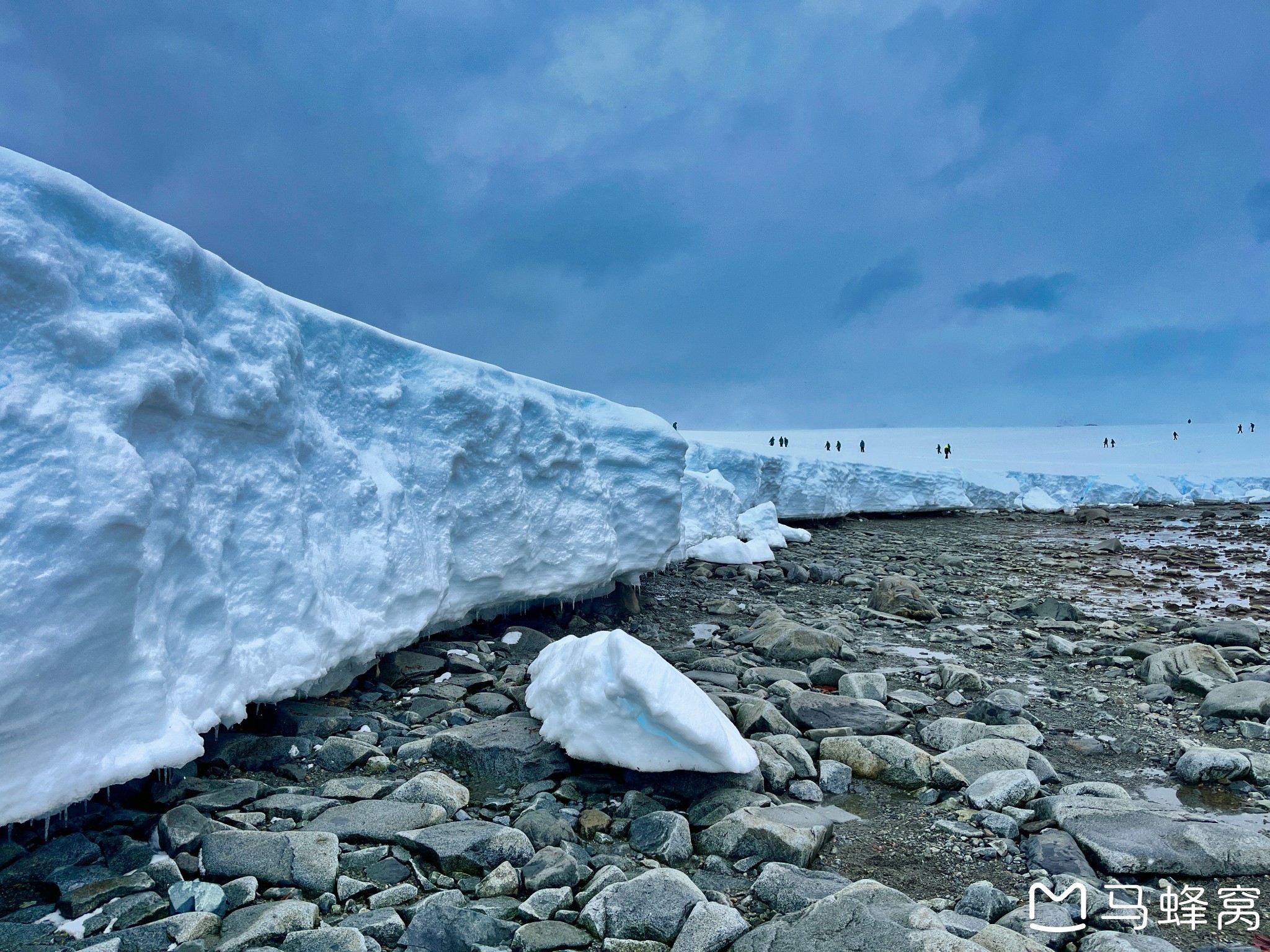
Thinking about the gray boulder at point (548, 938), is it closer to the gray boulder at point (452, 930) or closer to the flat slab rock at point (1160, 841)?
the gray boulder at point (452, 930)

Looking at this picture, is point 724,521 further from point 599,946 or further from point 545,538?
point 599,946

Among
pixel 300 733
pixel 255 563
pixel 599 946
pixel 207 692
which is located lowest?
pixel 599 946

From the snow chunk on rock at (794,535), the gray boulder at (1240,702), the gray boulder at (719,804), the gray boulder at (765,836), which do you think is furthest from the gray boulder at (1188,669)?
the snow chunk on rock at (794,535)

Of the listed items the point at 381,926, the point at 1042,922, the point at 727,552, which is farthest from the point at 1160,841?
the point at 727,552

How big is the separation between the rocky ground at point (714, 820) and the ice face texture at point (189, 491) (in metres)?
0.34

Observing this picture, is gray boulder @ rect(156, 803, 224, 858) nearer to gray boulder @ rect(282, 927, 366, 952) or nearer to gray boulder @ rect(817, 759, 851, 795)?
gray boulder @ rect(282, 927, 366, 952)

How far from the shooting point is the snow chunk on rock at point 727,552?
36.9 ft

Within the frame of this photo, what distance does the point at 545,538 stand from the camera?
20.7 feet

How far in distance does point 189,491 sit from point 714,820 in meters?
2.56

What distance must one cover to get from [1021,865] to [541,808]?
1912 mm

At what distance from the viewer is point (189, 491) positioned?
3.10 meters

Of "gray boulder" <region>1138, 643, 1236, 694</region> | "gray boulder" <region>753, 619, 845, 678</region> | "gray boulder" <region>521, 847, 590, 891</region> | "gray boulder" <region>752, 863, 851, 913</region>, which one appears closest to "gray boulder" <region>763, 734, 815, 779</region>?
"gray boulder" <region>752, 863, 851, 913</region>

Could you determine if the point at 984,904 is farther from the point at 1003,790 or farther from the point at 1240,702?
the point at 1240,702

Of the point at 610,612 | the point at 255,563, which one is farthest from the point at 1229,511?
the point at 255,563
